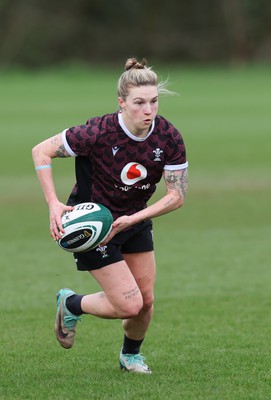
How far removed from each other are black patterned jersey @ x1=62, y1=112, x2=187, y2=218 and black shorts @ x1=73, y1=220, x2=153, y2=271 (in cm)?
17

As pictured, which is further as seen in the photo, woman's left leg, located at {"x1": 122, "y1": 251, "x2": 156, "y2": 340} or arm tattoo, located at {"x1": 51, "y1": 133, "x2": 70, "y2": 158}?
woman's left leg, located at {"x1": 122, "y1": 251, "x2": 156, "y2": 340}

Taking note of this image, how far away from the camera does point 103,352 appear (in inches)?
327

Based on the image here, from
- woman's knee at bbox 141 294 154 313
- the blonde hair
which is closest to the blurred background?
woman's knee at bbox 141 294 154 313

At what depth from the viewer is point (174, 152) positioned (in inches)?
289

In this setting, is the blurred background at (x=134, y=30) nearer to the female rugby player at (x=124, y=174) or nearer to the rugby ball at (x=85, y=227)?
the female rugby player at (x=124, y=174)

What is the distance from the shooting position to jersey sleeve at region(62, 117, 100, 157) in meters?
7.27

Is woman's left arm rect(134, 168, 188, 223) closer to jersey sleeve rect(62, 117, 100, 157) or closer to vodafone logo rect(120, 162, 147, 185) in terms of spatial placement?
vodafone logo rect(120, 162, 147, 185)

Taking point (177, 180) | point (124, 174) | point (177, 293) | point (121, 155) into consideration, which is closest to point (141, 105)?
point (121, 155)

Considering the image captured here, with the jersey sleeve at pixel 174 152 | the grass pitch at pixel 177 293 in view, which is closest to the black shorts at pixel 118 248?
the jersey sleeve at pixel 174 152

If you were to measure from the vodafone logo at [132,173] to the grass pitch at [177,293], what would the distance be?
135cm

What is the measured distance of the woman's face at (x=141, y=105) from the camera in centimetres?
705

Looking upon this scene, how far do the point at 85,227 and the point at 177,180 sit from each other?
786 millimetres

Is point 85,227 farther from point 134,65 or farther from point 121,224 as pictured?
point 134,65

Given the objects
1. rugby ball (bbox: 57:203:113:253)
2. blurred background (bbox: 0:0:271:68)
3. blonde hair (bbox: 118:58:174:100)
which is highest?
blonde hair (bbox: 118:58:174:100)
